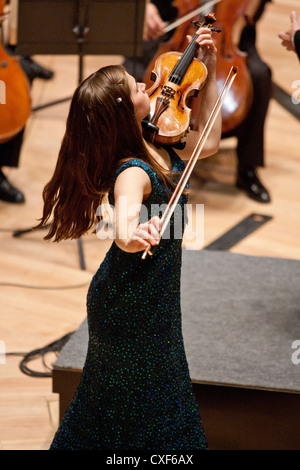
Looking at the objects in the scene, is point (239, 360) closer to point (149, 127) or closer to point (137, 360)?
point (137, 360)

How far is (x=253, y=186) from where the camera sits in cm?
331

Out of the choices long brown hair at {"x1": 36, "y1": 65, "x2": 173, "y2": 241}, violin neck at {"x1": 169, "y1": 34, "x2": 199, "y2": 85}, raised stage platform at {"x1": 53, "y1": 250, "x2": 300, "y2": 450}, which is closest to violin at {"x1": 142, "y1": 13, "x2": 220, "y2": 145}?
violin neck at {"x1": 169, "y1": 34, "x2": 199, "y2": 85}

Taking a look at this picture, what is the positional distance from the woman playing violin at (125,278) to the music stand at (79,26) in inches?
38.2

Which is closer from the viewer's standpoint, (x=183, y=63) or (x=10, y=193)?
(x=183, y=63)

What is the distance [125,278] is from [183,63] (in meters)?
0.50

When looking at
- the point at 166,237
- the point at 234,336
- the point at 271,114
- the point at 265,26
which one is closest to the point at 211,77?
the point at 166,237

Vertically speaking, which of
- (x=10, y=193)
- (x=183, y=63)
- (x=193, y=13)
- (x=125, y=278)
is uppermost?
(x=183, y=63)

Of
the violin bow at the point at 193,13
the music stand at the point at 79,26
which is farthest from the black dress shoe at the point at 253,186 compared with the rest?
the music stand at the point at 79,26

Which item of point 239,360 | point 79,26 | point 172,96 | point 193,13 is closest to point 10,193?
point 79,26

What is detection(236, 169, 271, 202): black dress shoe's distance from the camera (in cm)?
328

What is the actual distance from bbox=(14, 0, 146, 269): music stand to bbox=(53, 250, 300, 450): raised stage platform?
2.89ft

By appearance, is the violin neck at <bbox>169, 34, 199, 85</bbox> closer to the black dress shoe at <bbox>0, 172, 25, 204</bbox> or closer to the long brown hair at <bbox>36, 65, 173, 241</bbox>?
the long brown hair at <bbox>36, 65, 173, 241</bbox>

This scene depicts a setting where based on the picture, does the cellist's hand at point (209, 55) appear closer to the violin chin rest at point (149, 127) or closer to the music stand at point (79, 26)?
the violin chin rest at point (149, 127)

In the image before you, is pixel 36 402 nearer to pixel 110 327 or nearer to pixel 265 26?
pixel 110 327
